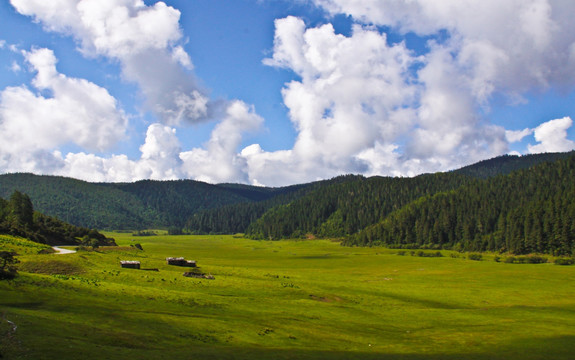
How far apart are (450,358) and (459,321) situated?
68.4 feet

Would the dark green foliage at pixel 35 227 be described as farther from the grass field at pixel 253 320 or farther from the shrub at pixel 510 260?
the shrub at pixel 510 260

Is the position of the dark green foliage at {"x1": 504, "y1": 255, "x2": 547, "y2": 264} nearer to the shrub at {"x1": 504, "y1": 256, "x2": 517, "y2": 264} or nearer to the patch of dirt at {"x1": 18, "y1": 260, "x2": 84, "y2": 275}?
the shrub at {"x1": 504, "y1": 256, "x2": 517, "y2": 264}

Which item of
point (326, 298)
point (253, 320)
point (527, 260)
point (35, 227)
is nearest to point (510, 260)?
point (527, 260)

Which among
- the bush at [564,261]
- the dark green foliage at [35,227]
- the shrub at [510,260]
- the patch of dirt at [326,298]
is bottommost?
the patch of dirt at [326,298]

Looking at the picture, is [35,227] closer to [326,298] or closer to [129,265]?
[129,265]

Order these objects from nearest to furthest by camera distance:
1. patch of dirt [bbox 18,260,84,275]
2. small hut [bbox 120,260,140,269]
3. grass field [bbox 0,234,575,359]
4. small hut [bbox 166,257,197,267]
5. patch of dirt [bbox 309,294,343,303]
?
1. grass field [bbox 0,234,575,359]
2. patch of dirt [bbox 18,260,84,275]
3. patch of dirt [bbox 309,294,343,303]
4. small hut [bbox 120,260,140,269]
5. small hut [bbox 166,257,197,267]

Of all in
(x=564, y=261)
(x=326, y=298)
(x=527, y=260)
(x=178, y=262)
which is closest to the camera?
(x=326, y=298)

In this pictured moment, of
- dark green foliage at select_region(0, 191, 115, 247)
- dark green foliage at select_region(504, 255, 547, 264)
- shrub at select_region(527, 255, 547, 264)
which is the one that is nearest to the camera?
dark green foliage at select_region(0, 191, 115, 247)

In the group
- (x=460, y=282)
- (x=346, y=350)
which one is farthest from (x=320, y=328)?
(x=460, y=282)

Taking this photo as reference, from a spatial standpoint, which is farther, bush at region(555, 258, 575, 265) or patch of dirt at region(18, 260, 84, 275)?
bush at region(555, 258, 575, 265)

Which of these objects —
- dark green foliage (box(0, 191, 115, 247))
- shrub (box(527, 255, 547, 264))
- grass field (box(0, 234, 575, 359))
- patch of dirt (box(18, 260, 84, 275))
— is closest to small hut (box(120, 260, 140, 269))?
grass field (box(0, 234, 575, 359))

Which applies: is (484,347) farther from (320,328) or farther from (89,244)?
(89,244)

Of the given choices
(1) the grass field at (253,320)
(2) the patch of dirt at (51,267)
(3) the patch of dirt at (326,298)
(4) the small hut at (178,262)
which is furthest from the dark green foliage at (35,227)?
(3) the patch of dirt at (326,298)

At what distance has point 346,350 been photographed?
1380 inches
